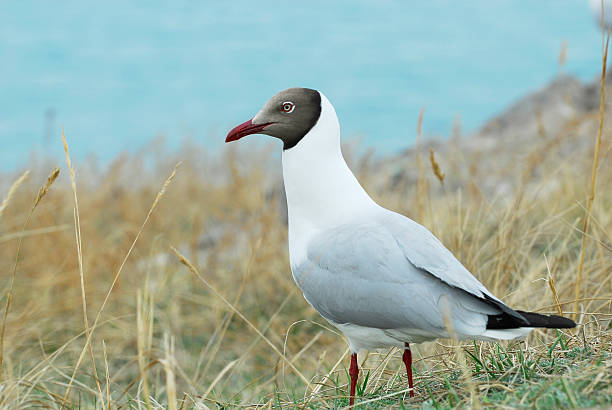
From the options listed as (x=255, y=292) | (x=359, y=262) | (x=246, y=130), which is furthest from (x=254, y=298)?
(x=359, y=262)

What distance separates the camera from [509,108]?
12508 millimetres

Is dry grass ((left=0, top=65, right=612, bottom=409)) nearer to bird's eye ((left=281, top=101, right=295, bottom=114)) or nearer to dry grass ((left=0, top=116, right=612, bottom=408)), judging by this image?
dry grass ((left=0, top=116, right=612, bottom=408))

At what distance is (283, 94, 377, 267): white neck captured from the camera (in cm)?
247

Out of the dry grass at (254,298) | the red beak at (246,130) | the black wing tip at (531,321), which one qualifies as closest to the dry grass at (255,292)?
the dry grass at (254,298)

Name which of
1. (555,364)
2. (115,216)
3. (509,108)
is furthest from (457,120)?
(509,108)

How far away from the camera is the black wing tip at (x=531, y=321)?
1.92 m

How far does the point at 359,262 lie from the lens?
7.38 feet

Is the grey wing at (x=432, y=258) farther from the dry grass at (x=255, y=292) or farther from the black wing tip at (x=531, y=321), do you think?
the dry grass at (x=255, y=292)

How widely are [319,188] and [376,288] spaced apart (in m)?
0.46

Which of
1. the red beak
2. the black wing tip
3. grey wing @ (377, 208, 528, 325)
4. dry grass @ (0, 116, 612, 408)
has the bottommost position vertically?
dry grass @ (0, 116, 612, 408)

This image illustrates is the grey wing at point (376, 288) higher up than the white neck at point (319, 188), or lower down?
lower down

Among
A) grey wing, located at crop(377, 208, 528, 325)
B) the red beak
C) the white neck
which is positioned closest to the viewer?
grey wing, located at crop(377, 208, 528, 325)

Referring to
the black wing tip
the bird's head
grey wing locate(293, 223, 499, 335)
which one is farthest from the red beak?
the black wing tip

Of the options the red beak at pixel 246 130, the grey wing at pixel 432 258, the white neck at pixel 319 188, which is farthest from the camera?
the red beak at pixel 246 130
